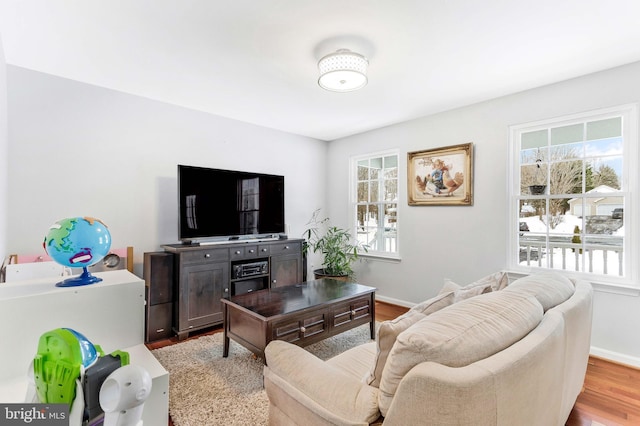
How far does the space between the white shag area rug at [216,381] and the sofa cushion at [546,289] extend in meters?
1.61

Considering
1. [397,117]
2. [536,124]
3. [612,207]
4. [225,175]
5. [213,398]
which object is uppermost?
[397,117]

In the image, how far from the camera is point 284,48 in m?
2.31

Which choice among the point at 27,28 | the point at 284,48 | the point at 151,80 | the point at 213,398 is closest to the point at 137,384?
the point at 213,398

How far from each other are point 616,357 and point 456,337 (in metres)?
2.72

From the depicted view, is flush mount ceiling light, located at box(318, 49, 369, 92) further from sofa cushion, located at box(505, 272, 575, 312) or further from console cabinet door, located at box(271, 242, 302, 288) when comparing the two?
console cabinet door, located at box(271, 242, 302, 288)

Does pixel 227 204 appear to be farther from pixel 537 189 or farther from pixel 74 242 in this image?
pixel 537 189

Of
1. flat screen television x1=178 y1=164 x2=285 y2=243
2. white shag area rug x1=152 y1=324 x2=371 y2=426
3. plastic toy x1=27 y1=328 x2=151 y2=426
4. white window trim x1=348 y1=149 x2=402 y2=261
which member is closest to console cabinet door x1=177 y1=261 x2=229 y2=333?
white shag area rug x1=152 y1=324 x2=371 y2=426

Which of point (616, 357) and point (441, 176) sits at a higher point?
point (441, 176)

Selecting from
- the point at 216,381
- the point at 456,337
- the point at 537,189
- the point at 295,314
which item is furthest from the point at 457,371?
the point at 537,189

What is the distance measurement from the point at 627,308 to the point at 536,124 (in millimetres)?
1764

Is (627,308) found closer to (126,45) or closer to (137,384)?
(137,384)

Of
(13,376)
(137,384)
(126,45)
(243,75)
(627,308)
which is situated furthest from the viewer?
(243,75)

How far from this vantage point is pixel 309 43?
2238 millimetres

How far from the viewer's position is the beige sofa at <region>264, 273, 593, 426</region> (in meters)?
0.90
